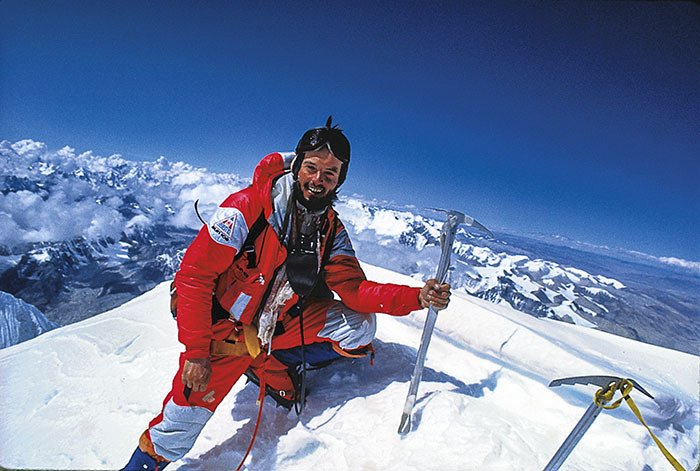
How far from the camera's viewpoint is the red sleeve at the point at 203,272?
182cm

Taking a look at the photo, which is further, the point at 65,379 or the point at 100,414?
the point at 65,379

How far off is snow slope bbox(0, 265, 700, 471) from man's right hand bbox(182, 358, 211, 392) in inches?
20.7

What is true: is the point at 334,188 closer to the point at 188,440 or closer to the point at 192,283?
the point at 192,283

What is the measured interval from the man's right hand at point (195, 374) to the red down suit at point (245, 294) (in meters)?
0.03

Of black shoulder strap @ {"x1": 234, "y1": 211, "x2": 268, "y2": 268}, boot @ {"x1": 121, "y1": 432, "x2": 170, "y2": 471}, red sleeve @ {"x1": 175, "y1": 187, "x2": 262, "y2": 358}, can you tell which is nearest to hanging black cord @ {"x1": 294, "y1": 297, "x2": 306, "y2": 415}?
black shoulder strap @ {"x1": 234, "y1": 211, "x2": 268, "y2": 268}

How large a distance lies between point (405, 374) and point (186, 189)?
473 feet

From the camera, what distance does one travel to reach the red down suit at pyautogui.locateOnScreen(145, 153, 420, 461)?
182cm

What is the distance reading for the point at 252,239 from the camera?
1937mm

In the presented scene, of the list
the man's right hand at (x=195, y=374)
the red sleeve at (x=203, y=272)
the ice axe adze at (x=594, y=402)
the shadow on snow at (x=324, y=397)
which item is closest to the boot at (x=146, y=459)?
the shadow on snow at (x=324, y=397)

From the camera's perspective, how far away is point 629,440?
2.10 metres

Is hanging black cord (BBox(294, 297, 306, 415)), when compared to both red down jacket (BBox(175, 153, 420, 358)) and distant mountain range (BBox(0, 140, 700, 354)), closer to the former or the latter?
red down jacket (BBox(175, 153, 420, 358))

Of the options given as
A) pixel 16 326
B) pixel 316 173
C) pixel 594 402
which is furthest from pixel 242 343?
pixel 16 326

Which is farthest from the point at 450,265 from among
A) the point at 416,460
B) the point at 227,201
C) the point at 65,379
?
the point at 65,379

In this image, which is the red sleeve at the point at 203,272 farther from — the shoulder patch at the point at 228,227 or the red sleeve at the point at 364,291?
the red sleeve at the point at 364,291
